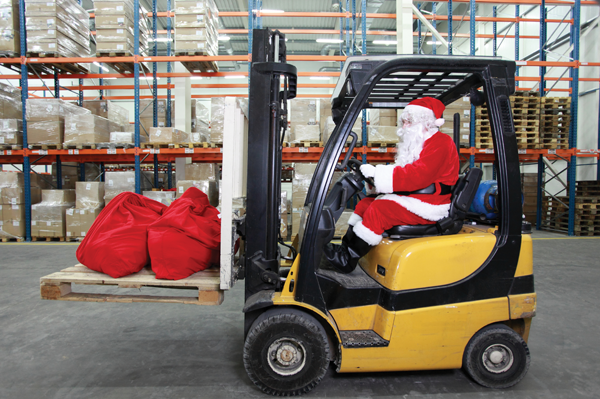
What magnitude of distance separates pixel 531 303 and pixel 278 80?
235 centimetres

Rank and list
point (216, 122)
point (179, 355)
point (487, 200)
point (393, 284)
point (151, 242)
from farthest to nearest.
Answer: point (216, 122) < point (179, 355) < point (151, 242) < point (487, 200) < point (393, 284)

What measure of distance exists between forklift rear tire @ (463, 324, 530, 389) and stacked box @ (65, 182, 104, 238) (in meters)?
8.35

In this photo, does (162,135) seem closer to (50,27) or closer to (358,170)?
(50,27)

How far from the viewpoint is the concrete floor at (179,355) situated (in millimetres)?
2291

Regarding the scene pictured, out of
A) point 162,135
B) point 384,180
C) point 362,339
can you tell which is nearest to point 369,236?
point 384,180

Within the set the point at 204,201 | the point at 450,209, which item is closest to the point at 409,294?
the point at 450,209

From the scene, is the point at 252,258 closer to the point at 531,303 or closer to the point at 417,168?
the point at 417,168

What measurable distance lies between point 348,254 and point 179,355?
5.46 feet

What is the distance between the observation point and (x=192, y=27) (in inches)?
313

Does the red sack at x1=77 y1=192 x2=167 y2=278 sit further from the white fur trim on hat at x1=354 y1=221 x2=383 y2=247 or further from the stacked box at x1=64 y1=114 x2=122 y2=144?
the stacked box at x1=64 y1=114 x2=122 y2=144

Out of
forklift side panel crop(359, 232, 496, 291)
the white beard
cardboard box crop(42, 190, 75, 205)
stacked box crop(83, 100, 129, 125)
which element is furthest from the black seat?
stacked box crop(83, 100, 129, 125)

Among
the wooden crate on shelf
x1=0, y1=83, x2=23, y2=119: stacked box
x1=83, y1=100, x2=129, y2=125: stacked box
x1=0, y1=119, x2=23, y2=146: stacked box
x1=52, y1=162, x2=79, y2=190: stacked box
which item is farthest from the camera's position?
x1=52, y1=162, x2=79, y2=190: stacked box

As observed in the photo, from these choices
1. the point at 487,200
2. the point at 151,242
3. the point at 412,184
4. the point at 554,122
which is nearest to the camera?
the point at 412,184

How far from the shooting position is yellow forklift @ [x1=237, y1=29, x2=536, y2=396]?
212 centimetres
